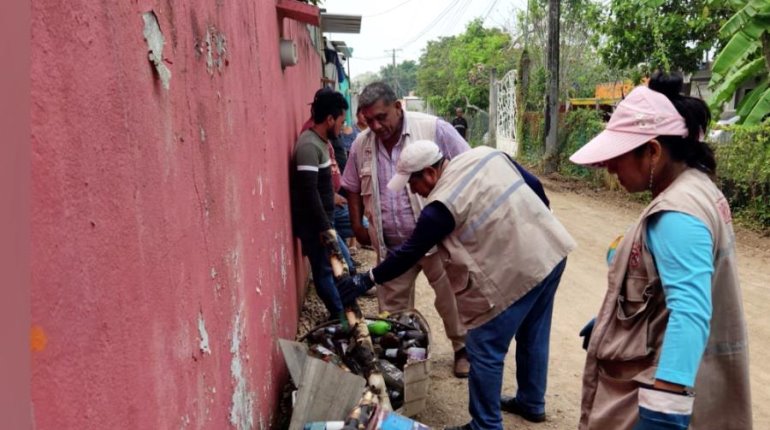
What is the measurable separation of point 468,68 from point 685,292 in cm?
3377

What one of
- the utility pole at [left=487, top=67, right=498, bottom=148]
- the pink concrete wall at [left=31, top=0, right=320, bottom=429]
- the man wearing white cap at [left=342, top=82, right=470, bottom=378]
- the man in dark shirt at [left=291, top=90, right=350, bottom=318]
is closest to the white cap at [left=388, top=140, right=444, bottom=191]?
the pink concrete wall at [left=31, top=0, right=320, bottom=429]

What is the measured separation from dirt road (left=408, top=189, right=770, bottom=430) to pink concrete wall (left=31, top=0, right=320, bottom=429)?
1.65 metres

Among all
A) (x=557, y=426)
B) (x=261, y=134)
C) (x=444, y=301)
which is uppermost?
(x=261, y=134)

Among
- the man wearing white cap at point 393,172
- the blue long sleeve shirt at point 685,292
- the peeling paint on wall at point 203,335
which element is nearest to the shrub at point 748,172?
the man wearing white cap at point 393,172

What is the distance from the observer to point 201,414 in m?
1.89

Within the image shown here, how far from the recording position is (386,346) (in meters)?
4.05

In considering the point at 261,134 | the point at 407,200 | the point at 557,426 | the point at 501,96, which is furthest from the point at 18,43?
the point at 501,96

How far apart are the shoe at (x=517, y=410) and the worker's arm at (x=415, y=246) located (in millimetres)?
1351

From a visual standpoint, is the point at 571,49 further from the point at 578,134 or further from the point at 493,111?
the point at 578,134

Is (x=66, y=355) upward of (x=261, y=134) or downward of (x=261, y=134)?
downward

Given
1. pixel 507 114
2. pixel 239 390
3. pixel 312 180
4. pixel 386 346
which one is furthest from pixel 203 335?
pixel 507 114

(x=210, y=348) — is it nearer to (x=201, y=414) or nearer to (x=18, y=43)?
(x=201, y=414)

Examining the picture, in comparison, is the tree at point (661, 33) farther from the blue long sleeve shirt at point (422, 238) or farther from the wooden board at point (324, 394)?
the wooden board at point (324, 394)

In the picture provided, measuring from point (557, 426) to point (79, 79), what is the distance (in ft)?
11.4
